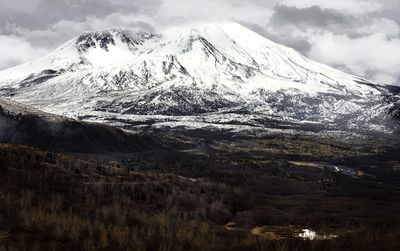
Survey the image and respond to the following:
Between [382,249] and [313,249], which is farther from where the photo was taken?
[313,249]

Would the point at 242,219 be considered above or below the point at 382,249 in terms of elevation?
below

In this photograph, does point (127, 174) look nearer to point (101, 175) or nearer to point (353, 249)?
point (101, 175)

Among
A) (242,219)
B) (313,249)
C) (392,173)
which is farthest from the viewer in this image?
(392,173)

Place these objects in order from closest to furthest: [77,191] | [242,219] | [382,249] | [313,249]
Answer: [382,249] < [313,249] < [77,191] < [242,219]

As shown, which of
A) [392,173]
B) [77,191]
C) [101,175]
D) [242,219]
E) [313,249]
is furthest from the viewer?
[392,173]

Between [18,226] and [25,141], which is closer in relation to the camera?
[18,226]

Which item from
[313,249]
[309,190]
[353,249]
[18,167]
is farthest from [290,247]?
[309,190]

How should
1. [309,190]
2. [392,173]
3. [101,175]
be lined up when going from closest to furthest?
[101,175] < [309,190] < [392,173]

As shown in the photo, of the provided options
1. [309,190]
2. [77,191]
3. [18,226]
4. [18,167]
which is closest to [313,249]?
[18,226]

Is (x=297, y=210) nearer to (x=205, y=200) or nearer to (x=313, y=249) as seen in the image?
(x=205, y=200)
